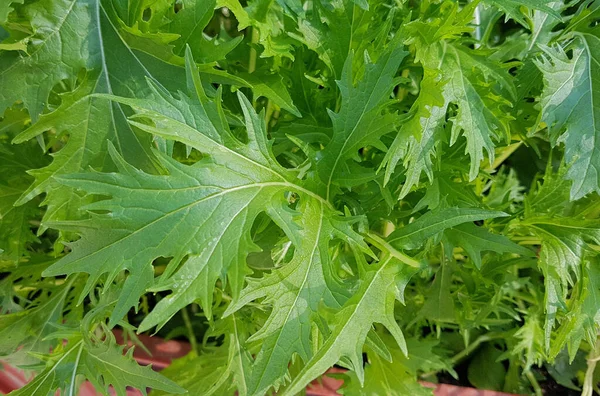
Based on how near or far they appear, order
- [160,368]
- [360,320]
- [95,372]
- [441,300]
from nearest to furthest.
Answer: [360,320] → [95,372] → [441,300] → [160,368]

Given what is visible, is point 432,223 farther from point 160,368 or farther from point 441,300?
point 160,368

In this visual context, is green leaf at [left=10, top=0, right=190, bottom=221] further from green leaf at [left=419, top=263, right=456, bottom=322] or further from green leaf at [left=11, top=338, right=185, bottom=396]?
green leaf at [left=419, top=263, right=456, bottom=322]

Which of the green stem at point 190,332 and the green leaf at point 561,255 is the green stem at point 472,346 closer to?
the green leaf at point 561,255

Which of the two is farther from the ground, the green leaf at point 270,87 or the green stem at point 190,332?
the green leaf at point 270,87

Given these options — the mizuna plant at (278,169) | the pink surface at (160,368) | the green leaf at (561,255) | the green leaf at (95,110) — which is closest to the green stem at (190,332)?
the pink surface at (160,368)

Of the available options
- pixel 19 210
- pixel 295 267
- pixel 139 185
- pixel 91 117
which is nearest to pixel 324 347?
pixel 295 267

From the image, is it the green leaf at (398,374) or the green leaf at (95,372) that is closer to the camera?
the green leaf at (95,372)

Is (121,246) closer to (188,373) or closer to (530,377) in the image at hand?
(188,373)

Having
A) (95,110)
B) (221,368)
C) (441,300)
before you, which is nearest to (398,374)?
(441,300)
